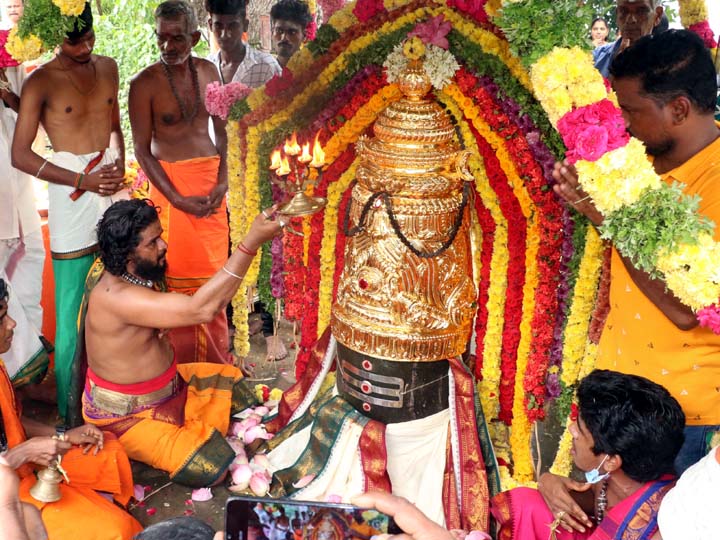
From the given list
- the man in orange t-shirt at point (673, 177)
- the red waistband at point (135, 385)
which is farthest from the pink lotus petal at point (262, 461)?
the man in orange t-shirt at point (673, 177)

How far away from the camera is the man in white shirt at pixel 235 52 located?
590 centimetres

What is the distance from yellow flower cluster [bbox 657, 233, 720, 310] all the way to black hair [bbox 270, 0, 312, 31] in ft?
13.8

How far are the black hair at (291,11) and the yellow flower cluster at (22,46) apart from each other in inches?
80.4

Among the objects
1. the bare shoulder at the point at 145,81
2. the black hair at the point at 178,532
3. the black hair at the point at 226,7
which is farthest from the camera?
the black hair at the point at 226,7

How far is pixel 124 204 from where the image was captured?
4.18 metres

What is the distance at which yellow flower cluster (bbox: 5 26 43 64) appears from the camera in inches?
181

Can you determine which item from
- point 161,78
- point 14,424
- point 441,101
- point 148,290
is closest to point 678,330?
point 441,101

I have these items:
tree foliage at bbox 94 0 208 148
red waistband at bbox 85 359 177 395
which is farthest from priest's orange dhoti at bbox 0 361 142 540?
tree foliage at bbox 94 0 208 148

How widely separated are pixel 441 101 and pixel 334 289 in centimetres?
122

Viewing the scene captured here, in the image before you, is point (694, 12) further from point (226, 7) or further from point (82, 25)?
point (82, 25)

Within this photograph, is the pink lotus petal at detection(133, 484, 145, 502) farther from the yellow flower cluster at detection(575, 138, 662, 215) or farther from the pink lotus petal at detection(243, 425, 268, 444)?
the yellow flower cluster at detection(575, 138, 662, 215)

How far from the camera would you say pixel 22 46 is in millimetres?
4613

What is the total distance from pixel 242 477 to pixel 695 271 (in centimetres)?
260

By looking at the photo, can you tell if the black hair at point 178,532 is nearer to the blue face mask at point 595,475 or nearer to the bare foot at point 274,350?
the blue face mask at point 595,475
